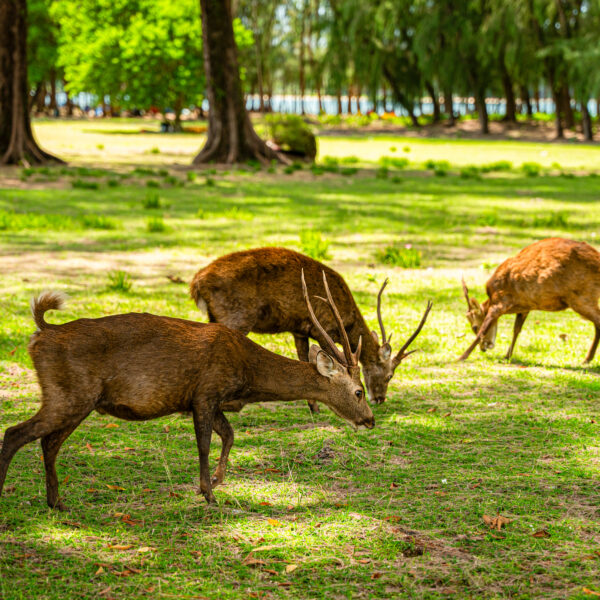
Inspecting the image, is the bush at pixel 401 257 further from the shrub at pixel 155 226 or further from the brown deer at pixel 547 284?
the shrub at pixel 155 226

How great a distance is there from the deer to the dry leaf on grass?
92 centimetres

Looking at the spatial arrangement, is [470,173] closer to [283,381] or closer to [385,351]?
[385,351]

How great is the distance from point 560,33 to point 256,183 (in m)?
25.6

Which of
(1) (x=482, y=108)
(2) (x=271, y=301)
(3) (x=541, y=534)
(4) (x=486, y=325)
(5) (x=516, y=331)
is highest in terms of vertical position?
(1) (x=482, y=108)

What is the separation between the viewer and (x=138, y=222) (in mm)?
15164

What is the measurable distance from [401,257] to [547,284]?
4312 millimetres

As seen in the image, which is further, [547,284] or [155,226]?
[155,226]

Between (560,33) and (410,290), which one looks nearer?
(410,290)

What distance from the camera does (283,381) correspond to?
5.12 metres

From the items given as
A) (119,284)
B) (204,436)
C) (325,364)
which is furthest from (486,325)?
(119,284)

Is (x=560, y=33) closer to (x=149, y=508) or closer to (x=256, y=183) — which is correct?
(x=256, y=183)

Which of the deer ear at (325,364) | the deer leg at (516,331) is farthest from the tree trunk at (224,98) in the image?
the deer ear at (325,364)

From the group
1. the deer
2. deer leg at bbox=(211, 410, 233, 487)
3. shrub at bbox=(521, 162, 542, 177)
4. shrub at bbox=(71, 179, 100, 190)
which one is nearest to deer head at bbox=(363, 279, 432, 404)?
the deer

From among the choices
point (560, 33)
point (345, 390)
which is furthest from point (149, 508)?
point (560, 33)
